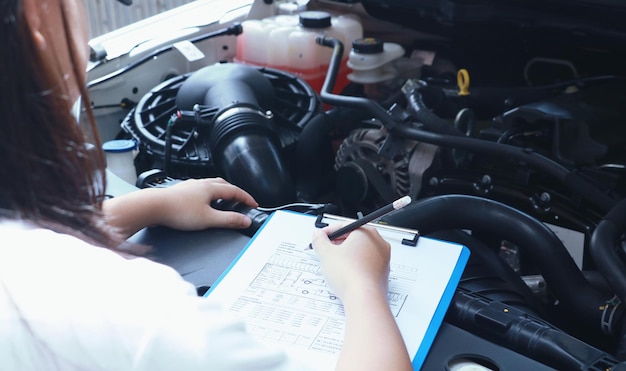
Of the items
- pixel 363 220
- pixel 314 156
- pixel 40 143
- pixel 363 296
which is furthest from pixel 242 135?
pixel 40 143

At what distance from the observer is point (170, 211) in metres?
0.88

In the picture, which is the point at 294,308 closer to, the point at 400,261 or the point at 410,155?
the point at 400,261

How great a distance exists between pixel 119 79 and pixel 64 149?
1.01 m

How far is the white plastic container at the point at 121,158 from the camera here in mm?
1173

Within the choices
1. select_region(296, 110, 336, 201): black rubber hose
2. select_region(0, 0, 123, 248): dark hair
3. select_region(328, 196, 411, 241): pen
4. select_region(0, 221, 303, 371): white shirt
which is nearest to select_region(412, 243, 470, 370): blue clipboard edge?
select_region(328, 196, 411, 241): pen

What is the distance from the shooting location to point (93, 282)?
1.49 ft

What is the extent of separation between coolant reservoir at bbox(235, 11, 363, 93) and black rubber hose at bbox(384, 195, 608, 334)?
2.27ft

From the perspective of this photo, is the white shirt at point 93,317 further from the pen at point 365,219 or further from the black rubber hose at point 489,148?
the black rubber hose at point 489,148

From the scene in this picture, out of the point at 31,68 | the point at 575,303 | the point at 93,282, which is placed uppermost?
the point at 31,68

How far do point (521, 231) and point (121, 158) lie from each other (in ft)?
2.31

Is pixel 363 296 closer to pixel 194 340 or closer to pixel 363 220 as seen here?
pixel 363 220

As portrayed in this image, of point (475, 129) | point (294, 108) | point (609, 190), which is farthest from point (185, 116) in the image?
point (609, 190)

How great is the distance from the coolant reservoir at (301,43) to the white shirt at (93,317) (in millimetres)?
1126

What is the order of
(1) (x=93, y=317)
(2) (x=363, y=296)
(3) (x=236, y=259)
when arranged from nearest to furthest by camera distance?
(1) (x=93, y=317), (2) (x=363, y=296), (3) (x=236, y=259)
